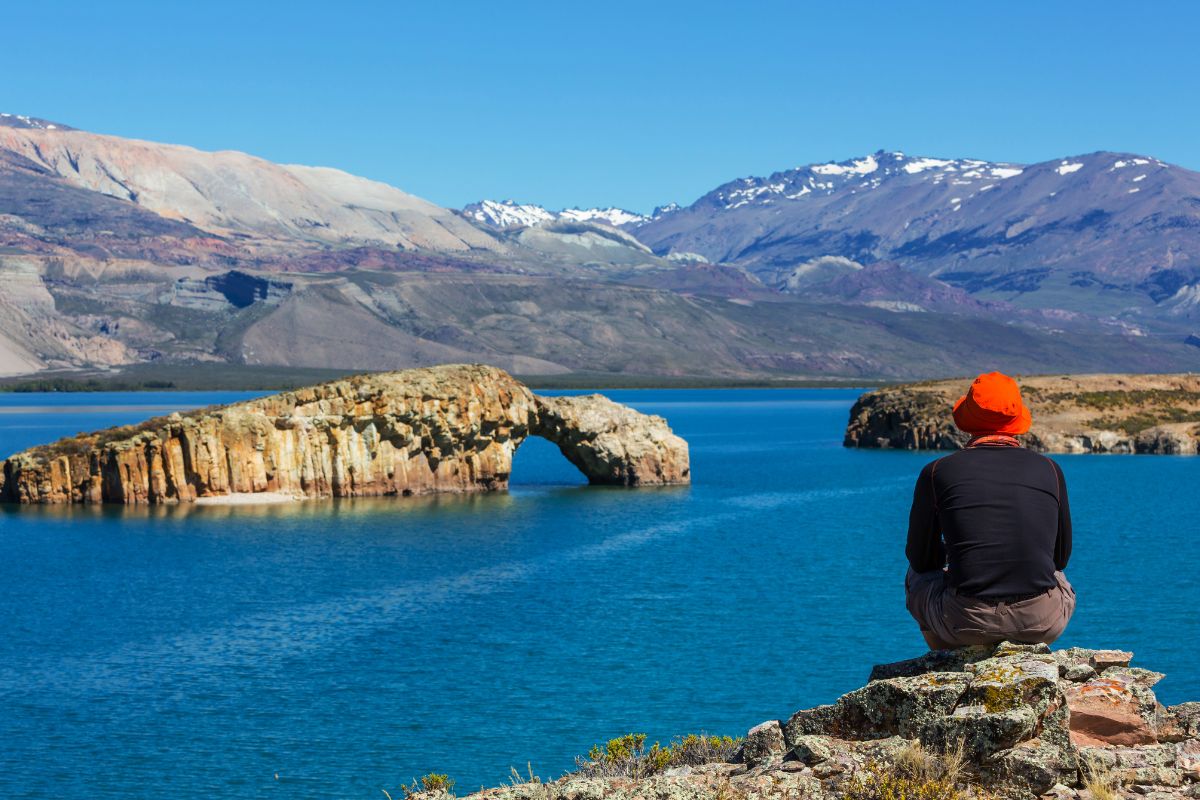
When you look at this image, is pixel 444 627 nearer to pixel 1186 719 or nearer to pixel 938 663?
pixel 938 663

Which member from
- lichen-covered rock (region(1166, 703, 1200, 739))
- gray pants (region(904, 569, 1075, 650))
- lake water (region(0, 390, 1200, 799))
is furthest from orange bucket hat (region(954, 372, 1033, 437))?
lake water (region(0, 390, 1200, 799))

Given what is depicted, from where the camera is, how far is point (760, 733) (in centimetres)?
1188

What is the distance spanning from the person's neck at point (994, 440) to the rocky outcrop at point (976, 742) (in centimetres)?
149

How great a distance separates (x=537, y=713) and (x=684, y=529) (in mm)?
30630

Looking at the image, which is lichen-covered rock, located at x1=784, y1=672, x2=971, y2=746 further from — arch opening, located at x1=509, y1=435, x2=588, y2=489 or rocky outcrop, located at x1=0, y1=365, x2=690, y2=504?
arch opening, located at x1=509, y1=435, x2=588, y2=489

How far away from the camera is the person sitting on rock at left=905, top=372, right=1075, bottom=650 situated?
10.7 m

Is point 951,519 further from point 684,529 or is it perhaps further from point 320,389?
point 320,389

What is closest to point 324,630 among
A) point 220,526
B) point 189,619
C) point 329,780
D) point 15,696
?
point 189,619

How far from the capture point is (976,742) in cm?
1020

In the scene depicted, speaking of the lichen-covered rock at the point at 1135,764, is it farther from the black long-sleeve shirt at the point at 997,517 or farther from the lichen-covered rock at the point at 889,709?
the black long-sleeve shirt at the point at 997,517

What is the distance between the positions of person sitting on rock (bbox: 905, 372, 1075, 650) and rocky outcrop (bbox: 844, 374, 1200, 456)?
90.1m

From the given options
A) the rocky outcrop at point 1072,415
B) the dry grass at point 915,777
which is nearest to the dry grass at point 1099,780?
the dry grass at point 915,777

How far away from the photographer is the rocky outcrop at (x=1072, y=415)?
100m

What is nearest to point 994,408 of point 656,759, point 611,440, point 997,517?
point 997,517
